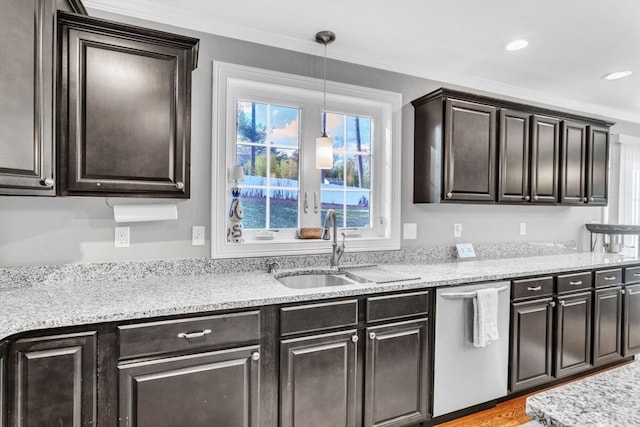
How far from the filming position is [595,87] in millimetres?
3320

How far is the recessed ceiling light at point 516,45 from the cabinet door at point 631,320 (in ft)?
7.27

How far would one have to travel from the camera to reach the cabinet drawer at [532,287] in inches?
95.4

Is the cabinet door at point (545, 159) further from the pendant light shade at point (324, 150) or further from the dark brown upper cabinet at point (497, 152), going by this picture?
the pendant light shade at point (324, 150)

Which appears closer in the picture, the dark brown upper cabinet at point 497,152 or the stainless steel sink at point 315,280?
the stainless steel sink at point 315,280

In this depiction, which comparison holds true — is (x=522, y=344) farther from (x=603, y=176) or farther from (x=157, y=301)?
(x=157, y=301)

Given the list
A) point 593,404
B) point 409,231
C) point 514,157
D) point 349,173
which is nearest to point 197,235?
point 349,173

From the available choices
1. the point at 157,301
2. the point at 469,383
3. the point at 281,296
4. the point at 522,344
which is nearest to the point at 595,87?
the point at 522,344

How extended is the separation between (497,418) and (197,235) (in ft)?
7.49

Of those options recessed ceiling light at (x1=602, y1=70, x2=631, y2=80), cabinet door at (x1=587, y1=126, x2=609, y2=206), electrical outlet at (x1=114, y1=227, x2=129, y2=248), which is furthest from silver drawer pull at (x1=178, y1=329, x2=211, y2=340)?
recessed ceiling light at (x1=602, y1=70, x2=631, y2=80)

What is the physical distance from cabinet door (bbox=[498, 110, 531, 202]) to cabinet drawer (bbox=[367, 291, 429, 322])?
4.21ft

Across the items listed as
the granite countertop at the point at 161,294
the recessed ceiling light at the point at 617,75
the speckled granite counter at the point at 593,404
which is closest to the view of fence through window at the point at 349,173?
the granite countertop at the point at 161,294

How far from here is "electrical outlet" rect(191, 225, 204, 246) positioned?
220 cm

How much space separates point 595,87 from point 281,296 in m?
3.59

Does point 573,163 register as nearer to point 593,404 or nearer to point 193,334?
point 593,404
